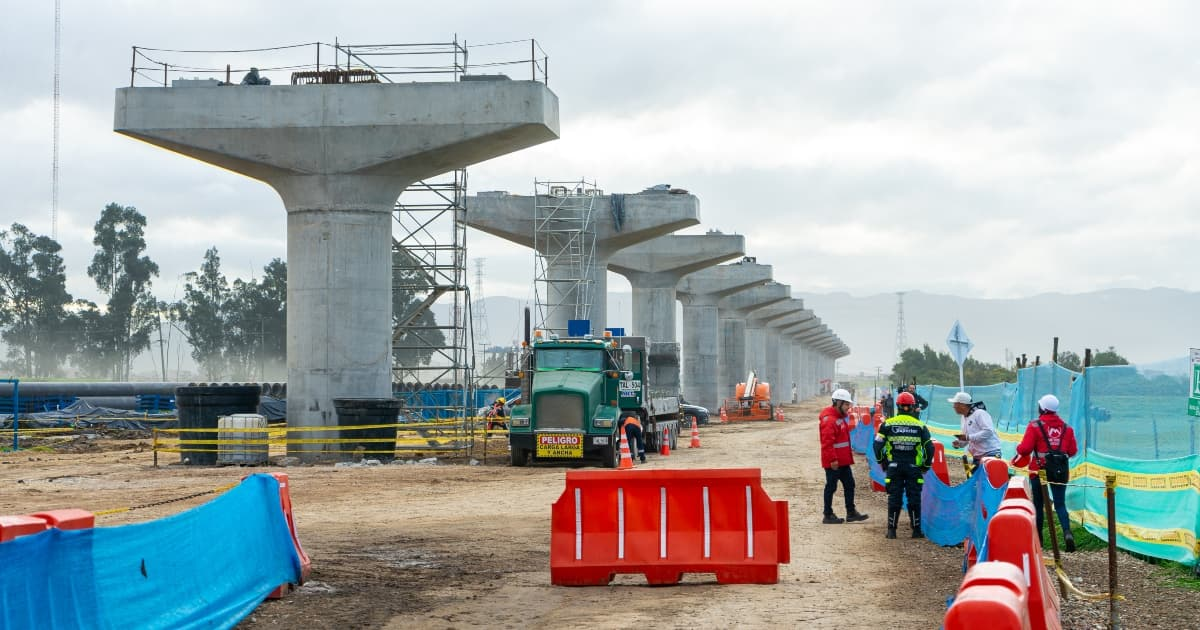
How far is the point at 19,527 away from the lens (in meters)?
7.26

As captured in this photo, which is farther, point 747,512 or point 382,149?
point 382,149

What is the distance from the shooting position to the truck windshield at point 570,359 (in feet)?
93.4

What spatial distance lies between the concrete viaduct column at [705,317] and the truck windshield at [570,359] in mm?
43338

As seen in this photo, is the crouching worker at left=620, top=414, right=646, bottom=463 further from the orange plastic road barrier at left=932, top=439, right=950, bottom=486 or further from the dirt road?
the orange plastic road barrier at left=932, top=439, right=950, bottom=486

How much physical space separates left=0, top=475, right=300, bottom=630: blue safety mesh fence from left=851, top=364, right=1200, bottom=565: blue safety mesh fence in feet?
19.6

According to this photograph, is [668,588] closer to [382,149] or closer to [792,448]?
[382,149]

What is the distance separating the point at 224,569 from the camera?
9.61m

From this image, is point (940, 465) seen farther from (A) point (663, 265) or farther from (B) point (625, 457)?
(A) point (663, 265)

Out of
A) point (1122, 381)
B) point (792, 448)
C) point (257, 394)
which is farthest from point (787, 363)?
point (1122, 381)

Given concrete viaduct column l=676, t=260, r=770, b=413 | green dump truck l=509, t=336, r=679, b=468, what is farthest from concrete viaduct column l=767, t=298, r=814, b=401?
green dump truck l=509, t=336, r=679, b=468

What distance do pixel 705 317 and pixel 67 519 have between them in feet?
222

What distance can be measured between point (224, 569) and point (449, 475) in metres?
16.4

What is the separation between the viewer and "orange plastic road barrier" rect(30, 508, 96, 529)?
304 inches

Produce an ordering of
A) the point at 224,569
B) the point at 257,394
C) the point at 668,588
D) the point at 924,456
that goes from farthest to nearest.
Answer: the point at 257,394 < the point at 924,456 < the point at 668,588 < the point at 224,569
